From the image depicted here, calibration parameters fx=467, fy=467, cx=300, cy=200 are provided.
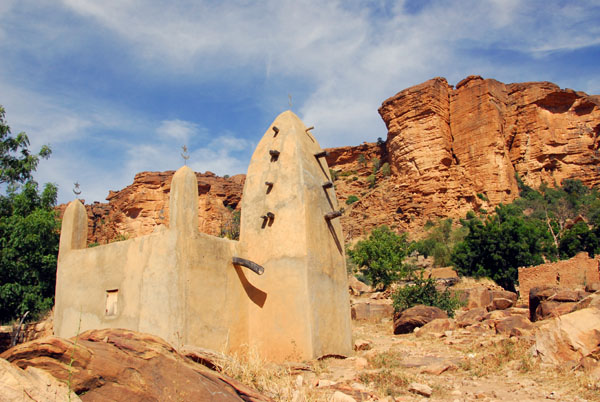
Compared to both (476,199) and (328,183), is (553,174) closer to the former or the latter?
(476,199)

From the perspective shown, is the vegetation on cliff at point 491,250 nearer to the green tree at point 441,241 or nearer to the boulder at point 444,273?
the green tree at point 441,241

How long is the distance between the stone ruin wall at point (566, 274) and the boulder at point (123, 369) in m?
16.8

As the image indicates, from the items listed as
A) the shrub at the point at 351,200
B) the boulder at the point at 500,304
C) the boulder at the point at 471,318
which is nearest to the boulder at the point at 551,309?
the boulder at the point at 471,318

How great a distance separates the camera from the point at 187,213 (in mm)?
8523

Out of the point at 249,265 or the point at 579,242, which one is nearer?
the point at 249,265

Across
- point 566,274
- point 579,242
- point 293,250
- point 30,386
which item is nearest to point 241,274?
point 293,250

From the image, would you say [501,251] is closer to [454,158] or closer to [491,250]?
[491,250]

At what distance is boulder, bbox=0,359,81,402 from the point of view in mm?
Result: 3254

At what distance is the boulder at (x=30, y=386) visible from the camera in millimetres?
3254

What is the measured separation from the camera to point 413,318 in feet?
45.5

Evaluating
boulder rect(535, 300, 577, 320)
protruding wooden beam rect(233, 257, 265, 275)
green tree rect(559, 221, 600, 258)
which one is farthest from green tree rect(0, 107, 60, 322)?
green tree rect(559, 221, 600, 258)

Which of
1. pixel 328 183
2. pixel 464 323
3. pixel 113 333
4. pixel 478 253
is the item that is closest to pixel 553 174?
pixel 478 253

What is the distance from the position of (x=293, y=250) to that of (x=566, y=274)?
1439 cm

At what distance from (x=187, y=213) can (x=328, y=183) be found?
343 cm
